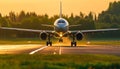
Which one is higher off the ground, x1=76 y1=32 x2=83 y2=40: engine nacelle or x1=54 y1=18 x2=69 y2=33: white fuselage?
x1=54 y1=18 x2=69 y2=33: white fuselage

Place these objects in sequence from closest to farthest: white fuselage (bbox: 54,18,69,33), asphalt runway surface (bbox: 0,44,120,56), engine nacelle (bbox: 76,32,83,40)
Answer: asphalt runway surface (bbox: 0,44,120,56) → white fuselage (bbox: 54,18,69,33) → engine nacelle (bbox: 76,32,83,40)

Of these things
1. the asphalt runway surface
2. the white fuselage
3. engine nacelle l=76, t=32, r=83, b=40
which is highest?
the white fuselage


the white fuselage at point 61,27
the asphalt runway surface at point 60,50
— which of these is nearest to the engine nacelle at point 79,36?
the white fuselage at point 61,27

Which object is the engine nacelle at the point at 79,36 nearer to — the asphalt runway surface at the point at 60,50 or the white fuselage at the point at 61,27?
the white fuselage at the point at 61,27

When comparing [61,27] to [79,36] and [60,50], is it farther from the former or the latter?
[60,50]

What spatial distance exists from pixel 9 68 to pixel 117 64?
5.19 m

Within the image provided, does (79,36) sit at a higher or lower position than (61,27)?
lower

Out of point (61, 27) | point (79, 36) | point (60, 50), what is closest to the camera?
point (60, 50)

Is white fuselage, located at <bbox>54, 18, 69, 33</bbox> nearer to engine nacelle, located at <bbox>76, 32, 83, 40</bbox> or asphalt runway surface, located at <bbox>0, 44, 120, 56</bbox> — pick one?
engine nacelle, located at <bbox>76, 32, 83, 40</bbox>

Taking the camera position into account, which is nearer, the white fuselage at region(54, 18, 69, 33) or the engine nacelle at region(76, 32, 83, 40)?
the white fuselage at region(54, 18, 69, 33)

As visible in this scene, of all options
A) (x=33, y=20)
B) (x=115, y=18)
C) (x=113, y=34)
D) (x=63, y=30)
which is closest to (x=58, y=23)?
(x=63, y=30)

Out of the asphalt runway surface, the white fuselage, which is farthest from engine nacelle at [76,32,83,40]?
the asphalt runway surface

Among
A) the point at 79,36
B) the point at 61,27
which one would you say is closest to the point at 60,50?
the point at 61,27

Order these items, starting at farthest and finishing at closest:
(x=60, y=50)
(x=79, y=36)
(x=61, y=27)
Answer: (x=79, y=36)
(x=61, y=27)
(x=60, y=50)
